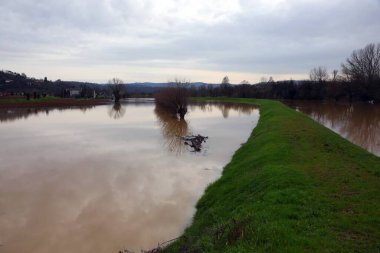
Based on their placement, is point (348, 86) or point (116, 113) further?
point (348, 86)

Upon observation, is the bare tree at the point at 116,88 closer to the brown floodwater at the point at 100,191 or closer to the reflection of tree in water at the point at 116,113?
the reflection of tree in water at the point at 116,113

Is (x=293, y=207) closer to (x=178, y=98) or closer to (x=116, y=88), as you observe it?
(x=178, y=98)

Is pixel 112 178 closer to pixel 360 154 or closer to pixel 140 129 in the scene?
pixel 360 154

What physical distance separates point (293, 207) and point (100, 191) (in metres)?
7.76

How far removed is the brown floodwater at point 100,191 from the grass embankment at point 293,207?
1231 mm

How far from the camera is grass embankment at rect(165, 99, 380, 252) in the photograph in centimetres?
635

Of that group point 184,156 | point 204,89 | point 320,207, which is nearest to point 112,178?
point 184,156

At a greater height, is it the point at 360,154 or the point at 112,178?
the point at 360,154

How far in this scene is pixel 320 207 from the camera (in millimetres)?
7969

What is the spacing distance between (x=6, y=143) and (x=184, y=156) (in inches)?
504

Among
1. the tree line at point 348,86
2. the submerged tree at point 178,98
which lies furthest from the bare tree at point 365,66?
the submerged tree at point 178,98

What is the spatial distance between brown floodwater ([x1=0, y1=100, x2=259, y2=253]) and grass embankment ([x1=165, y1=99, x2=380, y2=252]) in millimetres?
1231

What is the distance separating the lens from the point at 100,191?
1355 centimetres

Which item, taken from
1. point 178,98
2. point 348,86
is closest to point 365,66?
point 348,86
